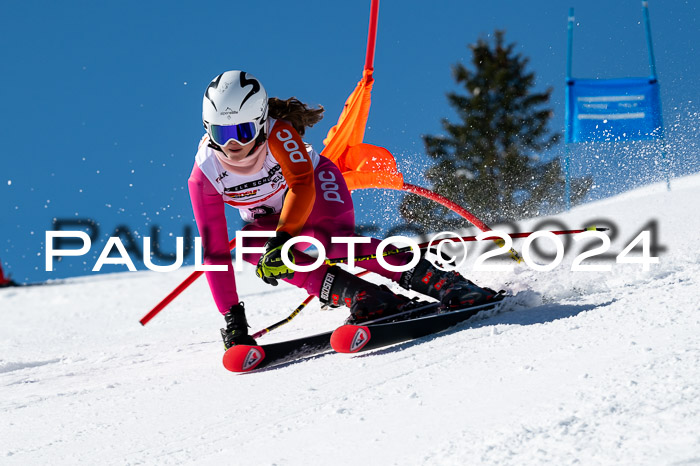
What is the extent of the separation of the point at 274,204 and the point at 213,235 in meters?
0.37

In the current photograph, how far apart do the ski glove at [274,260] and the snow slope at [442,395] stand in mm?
426

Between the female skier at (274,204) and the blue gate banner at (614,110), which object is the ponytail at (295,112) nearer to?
the female skier at (274,204)

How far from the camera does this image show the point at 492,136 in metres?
22.8

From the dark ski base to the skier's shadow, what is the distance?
31cm

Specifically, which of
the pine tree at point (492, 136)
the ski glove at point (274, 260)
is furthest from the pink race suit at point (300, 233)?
the pine tree at point (492, 136)

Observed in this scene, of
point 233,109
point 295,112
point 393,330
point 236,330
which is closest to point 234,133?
point 233,109

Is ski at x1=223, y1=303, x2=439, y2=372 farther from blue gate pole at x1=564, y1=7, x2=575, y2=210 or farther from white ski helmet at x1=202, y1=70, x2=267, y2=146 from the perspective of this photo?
blue gate pole at x1=564, y1=7, x2=575, y2=210

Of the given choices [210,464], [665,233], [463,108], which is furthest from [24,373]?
[463,108]

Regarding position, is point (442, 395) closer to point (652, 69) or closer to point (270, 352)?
point (270, 352)

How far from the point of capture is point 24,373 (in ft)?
14.9

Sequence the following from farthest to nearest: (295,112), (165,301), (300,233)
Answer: (165,301) < (295,112) < (300,233)

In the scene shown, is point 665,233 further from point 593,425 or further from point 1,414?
point 1,414

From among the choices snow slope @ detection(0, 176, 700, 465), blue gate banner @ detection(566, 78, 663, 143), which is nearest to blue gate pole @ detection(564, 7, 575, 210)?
blue gate banner @ detection(566, 78, 663, 143)

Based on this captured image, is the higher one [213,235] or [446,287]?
[213,235]
